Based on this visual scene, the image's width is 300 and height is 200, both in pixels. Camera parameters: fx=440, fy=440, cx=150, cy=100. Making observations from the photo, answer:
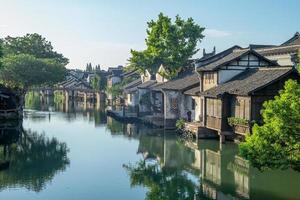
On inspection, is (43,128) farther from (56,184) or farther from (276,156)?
(276,156)

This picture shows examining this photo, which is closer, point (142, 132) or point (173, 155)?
point (173, 155)

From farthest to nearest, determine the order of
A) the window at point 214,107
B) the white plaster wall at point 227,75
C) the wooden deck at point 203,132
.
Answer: the wooden deck at point 203,132
the white plaster wall at point 227,75
the window at point 214,107

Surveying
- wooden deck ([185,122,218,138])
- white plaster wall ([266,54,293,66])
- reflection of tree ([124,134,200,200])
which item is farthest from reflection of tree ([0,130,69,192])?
white plaster wall ([266,54,293,66])

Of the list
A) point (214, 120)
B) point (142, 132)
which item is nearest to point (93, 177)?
point (214, 120)

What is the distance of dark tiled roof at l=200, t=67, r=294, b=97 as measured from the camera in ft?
118

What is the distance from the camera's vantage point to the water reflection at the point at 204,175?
2481 cm

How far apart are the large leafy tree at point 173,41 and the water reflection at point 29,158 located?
24678mm

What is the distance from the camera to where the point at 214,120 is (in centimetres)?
4153

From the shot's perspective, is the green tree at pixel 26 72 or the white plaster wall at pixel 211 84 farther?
the green tree at pixel 26 72

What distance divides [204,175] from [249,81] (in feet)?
41.7

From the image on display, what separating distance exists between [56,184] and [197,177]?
9174 millimetres

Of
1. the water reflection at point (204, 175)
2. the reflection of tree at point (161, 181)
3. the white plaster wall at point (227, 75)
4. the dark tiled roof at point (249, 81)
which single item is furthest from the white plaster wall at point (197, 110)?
the reflection of tree at point (161, 181)

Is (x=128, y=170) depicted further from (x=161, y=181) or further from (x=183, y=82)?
(x=183, y=82)

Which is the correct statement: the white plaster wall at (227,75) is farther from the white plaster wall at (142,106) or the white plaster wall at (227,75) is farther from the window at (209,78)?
the white plaster wall at (142,106)
